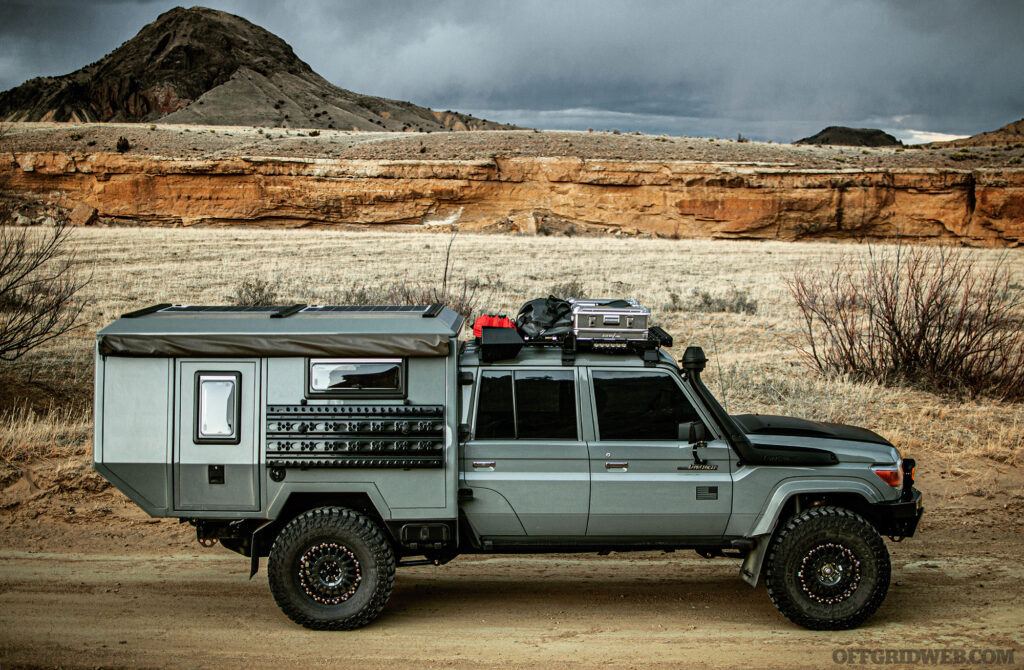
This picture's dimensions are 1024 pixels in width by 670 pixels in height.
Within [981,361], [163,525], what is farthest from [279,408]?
[981,361]

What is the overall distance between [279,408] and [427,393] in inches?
41.2

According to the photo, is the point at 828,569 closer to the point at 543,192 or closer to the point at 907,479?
the point at 907,479

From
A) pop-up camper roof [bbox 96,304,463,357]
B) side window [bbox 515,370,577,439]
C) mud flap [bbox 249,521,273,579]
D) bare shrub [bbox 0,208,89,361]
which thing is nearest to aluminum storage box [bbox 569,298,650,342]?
side window [bbox 515,370,577,439]

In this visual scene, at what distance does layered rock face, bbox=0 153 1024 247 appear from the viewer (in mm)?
46125

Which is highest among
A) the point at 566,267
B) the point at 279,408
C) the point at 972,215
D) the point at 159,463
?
the point at 972,215

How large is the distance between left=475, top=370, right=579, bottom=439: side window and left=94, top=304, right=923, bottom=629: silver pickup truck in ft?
0.05

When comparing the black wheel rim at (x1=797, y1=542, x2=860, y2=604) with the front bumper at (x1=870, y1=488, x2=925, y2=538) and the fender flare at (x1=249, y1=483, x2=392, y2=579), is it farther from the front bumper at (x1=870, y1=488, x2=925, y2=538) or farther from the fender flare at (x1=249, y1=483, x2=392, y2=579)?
the fender flare at (x1=249, y1=483, x2=392, y2=579)

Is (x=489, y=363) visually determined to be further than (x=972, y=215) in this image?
No

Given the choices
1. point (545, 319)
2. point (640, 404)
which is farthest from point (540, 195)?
point (640, 404)

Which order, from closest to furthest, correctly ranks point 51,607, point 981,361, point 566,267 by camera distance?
point 51,607 → point 981,361 → point 566,267

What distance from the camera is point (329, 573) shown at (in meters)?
6.04

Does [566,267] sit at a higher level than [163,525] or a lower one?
higher

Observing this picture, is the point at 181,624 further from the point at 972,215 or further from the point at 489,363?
the point at 972,215

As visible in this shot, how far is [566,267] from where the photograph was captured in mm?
27844
